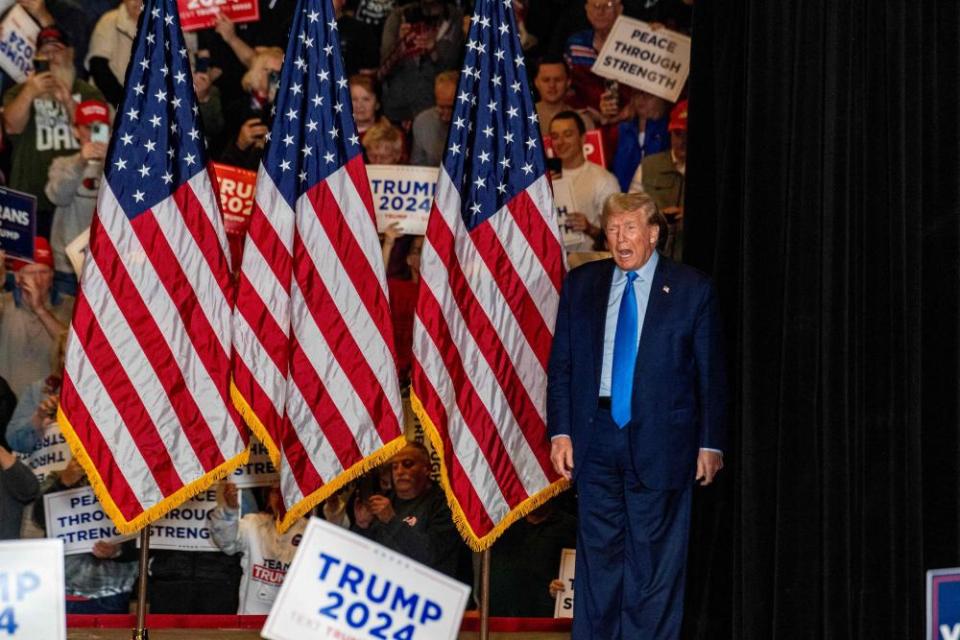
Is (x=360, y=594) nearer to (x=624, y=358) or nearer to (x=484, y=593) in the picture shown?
(x=624, y=358)

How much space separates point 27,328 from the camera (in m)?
5.04

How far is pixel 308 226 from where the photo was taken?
→ 177 inches

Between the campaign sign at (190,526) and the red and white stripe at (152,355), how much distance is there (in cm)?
75

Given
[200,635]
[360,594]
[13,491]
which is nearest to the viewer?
[360,594]

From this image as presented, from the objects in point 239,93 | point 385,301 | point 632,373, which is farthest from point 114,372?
point 632,373

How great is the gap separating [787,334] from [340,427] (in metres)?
1.56

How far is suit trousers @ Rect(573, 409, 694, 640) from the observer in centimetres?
391

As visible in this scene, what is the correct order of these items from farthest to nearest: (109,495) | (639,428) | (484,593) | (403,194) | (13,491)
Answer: (403,194) < (13,491) < (484,593) < (109,495) < (639,428)

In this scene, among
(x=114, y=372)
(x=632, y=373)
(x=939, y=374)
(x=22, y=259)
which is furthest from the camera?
(x=22, y=259)

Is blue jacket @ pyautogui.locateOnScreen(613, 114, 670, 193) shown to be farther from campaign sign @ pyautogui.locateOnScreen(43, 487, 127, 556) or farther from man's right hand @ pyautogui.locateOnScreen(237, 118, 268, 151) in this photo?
campaign sign @ pyautogui.locateOnScreen(43, 487, 127, 556)

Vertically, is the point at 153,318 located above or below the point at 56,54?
below

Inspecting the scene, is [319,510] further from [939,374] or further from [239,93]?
[939,374]

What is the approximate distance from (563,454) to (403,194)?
1.67m

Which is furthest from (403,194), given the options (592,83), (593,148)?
(592,83)
